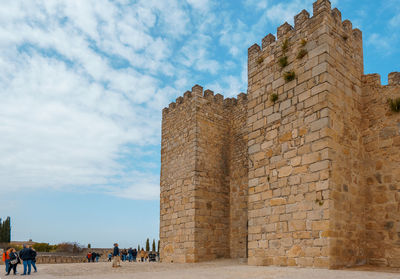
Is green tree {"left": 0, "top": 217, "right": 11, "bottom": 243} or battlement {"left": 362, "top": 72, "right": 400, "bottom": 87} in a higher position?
battlement {"left": 362, "top": 72, "right": 400, "bottom": 87}

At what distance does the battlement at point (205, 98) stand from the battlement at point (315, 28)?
16.1 ft

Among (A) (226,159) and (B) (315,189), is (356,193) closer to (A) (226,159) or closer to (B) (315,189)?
(B) (315,189)

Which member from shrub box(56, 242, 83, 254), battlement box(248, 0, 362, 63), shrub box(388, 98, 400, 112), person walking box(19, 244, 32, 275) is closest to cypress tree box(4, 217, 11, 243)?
shrub box(56, 242, 83, 254)

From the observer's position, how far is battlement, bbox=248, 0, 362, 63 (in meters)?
8.39

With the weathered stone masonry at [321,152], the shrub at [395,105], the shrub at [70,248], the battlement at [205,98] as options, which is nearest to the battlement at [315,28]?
the weathered stone masonry at [321,152]

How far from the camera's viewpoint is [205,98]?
1470 centimetres

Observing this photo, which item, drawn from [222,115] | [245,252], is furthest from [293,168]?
[222,115]

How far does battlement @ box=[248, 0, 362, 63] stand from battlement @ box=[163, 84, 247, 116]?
16.1 feet

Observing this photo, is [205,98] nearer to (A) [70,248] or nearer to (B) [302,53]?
(B) [302,53]

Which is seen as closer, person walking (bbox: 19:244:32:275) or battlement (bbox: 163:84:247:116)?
person walking (bbox: 19:244:32:275)

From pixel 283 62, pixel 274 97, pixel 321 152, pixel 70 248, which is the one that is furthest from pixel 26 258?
pixel 70 248

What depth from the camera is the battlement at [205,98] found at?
47.6 ft

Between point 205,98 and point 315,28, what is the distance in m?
6.79

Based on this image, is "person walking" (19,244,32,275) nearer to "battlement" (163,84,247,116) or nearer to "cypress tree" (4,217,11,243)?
"battlement" (163,84,247,116)
